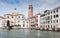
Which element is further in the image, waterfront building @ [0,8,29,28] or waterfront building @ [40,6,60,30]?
waterfront building @ [40,6,60,30]

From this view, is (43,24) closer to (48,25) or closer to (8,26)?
(48,25)

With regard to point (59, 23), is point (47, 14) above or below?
above

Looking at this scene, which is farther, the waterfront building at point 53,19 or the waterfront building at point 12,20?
the waterfront building at point 53,19

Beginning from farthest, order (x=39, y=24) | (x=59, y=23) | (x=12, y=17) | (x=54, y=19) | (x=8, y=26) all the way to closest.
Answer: (x=39, y=24), (x=54, y=19), (x=59, y=23), (x=8, y=26), (x=12, y=17)

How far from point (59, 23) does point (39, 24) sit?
4206 mm

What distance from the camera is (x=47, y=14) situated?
1327cm

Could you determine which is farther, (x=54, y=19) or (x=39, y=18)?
(x=39, y=18)

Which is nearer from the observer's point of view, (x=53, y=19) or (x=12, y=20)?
(x=12, y=20)

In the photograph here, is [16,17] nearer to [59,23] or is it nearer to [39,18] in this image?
[59,23]

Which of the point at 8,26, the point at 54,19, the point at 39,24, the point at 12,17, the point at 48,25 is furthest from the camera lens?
the point at 39,24

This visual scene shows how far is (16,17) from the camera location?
10.1m

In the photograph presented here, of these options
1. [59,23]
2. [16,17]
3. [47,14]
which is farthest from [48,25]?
[16,17]

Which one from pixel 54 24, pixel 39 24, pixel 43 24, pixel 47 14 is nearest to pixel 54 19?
pixel 54 24

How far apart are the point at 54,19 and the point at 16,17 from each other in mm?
3496
